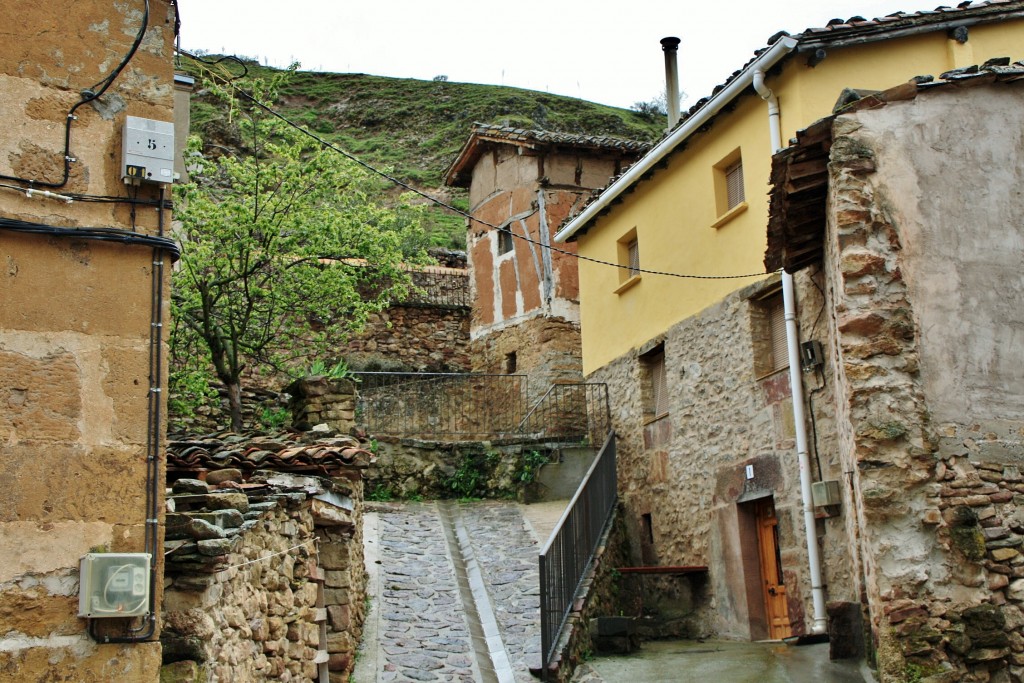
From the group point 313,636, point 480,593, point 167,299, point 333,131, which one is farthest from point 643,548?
point 333,131

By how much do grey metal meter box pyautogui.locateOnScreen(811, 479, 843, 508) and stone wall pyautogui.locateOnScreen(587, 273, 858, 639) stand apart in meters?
0.13

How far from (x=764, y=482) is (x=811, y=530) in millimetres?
1108

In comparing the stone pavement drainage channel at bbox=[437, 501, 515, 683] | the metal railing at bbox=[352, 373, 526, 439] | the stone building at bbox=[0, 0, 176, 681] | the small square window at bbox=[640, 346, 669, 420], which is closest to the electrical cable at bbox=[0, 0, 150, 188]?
the stone building at bbox=[0, 0, 176, 681]

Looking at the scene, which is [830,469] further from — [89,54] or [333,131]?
[333,131]

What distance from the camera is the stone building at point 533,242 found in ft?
62.0

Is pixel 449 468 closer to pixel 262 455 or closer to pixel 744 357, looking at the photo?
pixel 744 357

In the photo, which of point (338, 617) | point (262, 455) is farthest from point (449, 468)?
point (262, 455)

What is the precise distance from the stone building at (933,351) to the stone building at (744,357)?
0.88 feet

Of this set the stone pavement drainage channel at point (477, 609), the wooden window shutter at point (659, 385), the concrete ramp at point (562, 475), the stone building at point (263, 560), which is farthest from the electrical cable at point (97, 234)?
the concrete ramp at point (562, 475)

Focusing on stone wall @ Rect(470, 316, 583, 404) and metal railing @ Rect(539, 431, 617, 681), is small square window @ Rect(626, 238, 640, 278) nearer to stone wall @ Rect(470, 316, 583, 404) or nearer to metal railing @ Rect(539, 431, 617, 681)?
metal railing @ Rect(539, 431, 617, 681)

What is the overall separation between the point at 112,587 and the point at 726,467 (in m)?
7.79

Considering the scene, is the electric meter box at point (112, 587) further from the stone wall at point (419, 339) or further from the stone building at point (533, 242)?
the stone wall at point (419, 339)

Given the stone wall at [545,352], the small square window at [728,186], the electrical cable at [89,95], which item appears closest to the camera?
the electrical cable at [89,95]

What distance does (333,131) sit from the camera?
1684 inches
